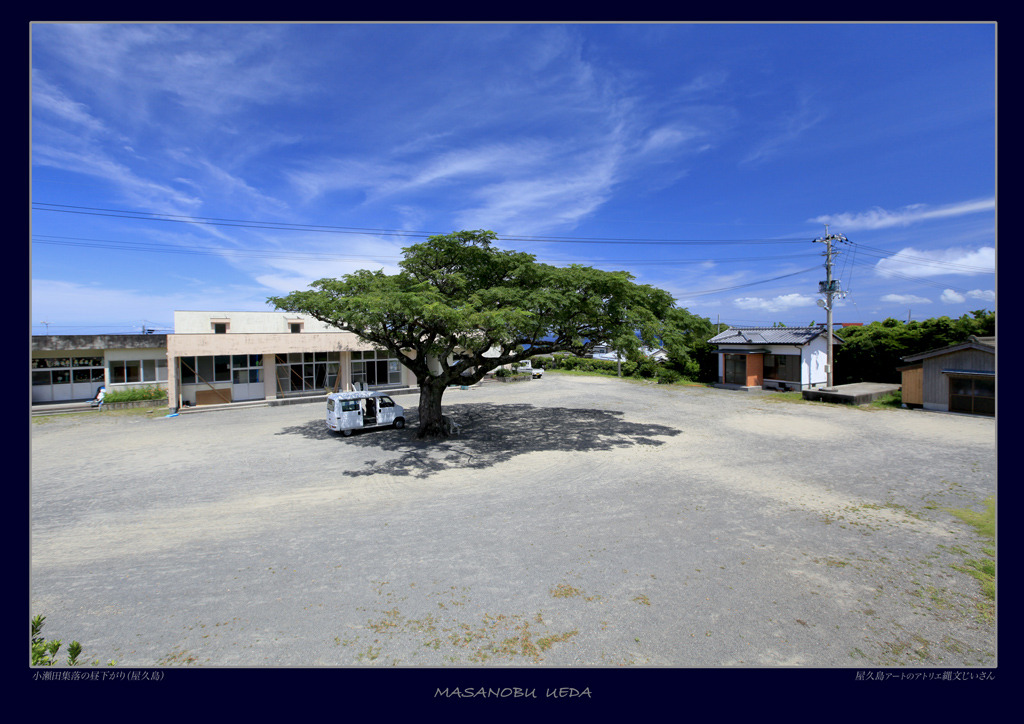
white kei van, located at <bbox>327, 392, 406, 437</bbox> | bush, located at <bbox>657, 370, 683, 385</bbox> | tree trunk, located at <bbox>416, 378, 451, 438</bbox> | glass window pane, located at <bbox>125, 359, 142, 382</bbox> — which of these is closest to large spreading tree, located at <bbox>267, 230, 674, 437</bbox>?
tree trunk, located at <bbox>416, 378, 451, 438</bbox>

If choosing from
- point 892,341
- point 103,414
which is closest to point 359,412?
point 103,414

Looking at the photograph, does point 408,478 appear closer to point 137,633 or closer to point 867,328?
point 137,633

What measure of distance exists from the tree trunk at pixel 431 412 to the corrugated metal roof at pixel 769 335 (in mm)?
21590

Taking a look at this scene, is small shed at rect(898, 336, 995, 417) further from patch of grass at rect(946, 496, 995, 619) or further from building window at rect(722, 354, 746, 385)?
patch of grass at rect(946, 496, 995, 619)

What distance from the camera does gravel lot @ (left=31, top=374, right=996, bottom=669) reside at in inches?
167

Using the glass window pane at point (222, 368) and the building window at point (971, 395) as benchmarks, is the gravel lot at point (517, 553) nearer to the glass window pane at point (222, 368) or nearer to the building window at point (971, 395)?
the building window at point (971, 395)

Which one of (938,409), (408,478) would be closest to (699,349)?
(938,409)

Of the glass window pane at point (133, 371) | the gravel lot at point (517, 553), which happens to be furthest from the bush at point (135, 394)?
the gravel lot at point (517, 553)

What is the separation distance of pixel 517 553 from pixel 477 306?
772 centimetres

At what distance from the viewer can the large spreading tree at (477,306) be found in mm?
11258

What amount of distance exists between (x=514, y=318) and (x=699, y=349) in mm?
23041

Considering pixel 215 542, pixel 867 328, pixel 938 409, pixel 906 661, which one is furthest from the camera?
pixel 867 328

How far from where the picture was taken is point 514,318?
1058 centimetres

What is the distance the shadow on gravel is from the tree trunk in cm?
47
